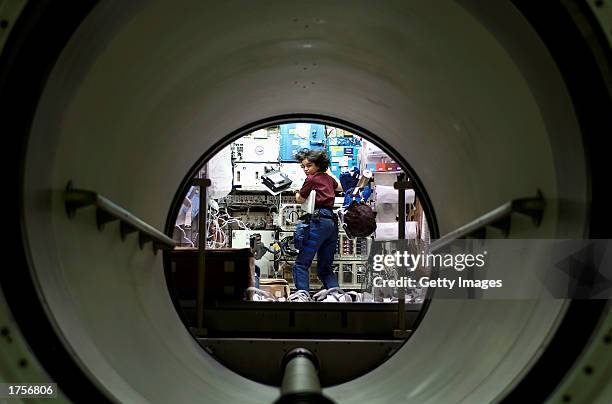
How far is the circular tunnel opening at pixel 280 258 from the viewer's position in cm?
347

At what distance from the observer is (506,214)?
1932 millimetres

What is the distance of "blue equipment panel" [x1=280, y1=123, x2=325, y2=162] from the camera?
852cm

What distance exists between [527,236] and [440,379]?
25.3 inches

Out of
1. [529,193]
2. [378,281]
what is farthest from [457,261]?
[378,281]

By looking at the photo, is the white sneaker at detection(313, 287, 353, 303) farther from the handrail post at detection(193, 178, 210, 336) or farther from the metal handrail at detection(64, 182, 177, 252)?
the metal handrail at detection(64, 182, 177, 252)

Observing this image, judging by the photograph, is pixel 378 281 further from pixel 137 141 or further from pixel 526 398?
pixel 526 398

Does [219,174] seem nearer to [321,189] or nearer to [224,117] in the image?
[321,189]

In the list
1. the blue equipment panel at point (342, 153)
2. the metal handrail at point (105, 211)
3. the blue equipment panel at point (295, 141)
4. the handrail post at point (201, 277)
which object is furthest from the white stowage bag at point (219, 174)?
the metal handrail at point (105, 211)

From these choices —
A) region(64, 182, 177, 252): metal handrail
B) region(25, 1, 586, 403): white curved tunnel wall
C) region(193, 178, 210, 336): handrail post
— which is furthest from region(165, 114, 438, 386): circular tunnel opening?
region(64, 182, 177, 252): metal handrail

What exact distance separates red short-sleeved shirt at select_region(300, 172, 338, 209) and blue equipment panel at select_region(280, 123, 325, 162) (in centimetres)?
213

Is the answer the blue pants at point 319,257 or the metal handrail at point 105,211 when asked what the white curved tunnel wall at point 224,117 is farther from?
the blue pants at point 319,257

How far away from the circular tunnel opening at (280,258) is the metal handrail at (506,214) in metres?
1.10

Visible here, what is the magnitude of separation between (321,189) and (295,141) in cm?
241

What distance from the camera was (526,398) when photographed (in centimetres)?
146
